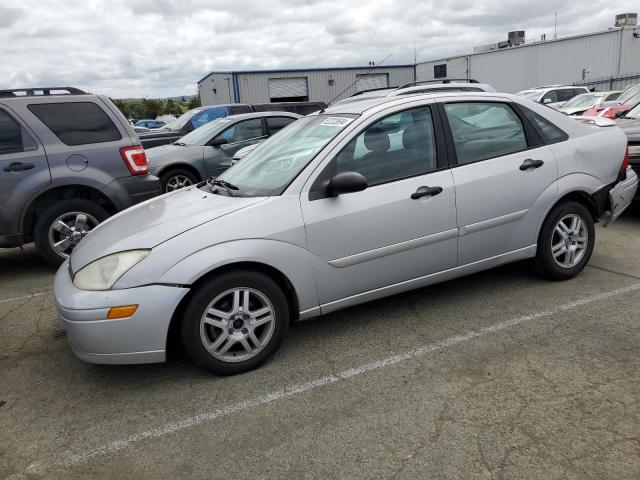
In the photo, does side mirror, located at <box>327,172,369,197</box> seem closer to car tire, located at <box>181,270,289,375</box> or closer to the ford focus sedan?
the ford focus sedan

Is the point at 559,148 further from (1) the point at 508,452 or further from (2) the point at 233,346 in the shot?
(2) the point at 233,346

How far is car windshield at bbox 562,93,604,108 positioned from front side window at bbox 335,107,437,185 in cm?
1707

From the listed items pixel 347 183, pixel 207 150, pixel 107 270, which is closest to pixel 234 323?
pixel 107 270

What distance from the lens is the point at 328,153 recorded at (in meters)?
3.64

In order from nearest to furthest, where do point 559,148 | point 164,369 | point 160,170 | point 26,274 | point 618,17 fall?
point 164,369 → point 559,148 → point 26,274 → point 160,170 → point 618,17

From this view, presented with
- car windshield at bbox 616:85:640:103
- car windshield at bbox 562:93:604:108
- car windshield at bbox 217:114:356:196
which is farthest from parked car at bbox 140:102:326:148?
car windshield at bbox 562:93:604:108

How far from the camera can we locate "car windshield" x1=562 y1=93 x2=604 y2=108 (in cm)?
1852

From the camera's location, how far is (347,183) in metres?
3.42

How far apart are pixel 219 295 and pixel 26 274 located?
3.84 m

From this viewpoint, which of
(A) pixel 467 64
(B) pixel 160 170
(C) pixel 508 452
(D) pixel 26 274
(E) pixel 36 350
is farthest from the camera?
(A) pixel 467 64

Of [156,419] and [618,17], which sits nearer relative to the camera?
[156,419]

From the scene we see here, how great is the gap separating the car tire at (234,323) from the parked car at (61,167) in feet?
10.6

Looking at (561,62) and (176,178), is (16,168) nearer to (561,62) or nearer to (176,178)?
(176,178)

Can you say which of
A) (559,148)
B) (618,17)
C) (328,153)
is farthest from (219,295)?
(618,17)
